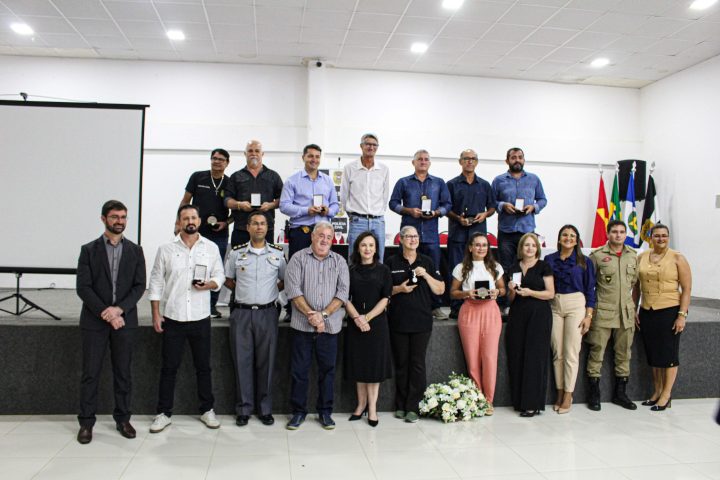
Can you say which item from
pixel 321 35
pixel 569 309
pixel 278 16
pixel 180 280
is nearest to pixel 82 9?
pixel 278 16

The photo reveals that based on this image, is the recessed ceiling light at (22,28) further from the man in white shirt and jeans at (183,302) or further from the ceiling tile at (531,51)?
the ceiling tile at (531,51)

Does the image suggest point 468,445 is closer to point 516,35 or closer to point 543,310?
point 543,310

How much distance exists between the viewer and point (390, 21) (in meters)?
7.07

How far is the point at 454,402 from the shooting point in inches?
163

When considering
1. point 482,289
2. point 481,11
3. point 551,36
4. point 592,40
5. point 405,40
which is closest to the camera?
point 482,289

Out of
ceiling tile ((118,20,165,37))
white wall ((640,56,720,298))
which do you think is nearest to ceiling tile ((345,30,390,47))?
ceiling tile ((118,20,165,37))

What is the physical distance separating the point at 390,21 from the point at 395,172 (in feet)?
8.76

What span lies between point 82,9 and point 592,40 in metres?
6.91

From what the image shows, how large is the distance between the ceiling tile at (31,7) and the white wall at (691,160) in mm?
9482

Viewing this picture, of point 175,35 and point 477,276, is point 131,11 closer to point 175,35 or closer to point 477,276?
point 175,35

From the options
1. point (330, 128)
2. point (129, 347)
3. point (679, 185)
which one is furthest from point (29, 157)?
point (679, 185)

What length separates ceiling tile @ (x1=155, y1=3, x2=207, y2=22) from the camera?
Result: 21.8ft

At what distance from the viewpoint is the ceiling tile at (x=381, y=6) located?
649cm

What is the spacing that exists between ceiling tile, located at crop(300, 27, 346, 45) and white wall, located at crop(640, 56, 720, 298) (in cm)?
575
